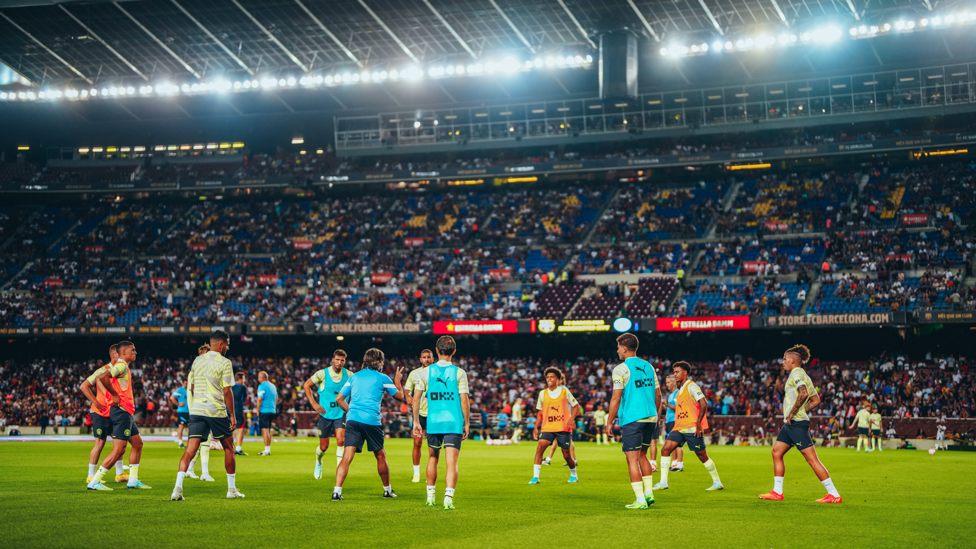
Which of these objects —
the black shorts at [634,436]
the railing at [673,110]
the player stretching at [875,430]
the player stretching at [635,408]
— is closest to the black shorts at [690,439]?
the player stretching at [635,408]

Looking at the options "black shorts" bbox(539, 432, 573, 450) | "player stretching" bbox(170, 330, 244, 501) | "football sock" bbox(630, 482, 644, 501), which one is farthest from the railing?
"football sock" bbox(630, 482, 644, 501)

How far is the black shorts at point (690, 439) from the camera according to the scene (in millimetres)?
14414

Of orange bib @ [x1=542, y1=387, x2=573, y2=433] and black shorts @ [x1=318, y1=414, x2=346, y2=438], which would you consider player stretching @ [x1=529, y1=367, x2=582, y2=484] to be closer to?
orange bib @ [x1=542, y1=387, x2=573, y2=433]

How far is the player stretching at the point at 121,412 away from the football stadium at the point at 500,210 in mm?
7749

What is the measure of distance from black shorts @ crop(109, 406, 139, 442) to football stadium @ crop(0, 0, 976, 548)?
7.77m

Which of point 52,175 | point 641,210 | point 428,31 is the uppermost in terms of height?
point 428,31

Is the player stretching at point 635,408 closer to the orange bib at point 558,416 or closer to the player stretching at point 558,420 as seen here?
the player stretching at point 558,420

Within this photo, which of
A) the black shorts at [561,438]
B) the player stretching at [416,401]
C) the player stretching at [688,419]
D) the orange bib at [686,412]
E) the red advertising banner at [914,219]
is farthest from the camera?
the red advertising banner at [914,219]

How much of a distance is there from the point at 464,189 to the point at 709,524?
174 feet

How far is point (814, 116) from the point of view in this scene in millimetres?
52406

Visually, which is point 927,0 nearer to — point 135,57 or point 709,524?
point 709,524

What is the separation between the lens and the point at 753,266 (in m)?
45.7

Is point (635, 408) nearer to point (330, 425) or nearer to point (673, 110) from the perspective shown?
point (330, 425)

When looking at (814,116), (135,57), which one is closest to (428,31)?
(135,57)
